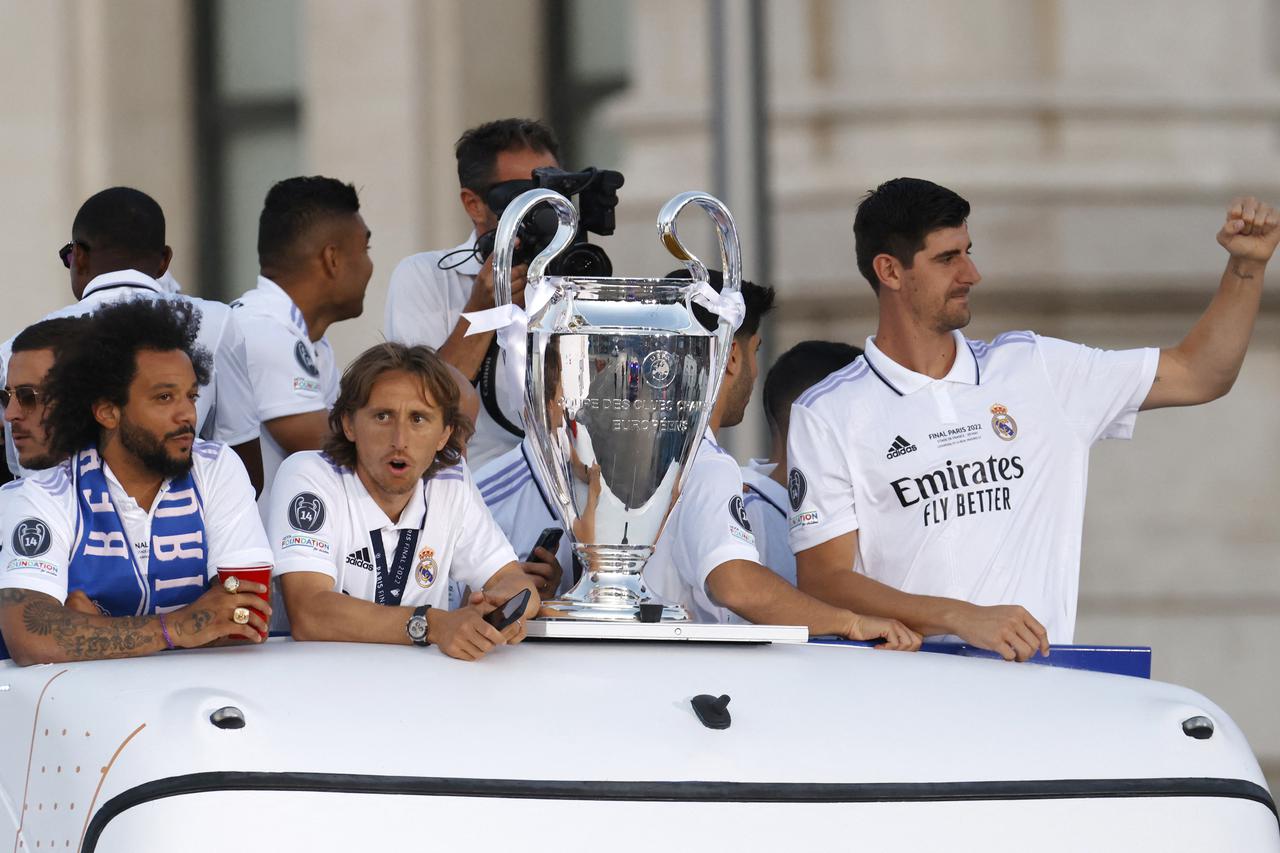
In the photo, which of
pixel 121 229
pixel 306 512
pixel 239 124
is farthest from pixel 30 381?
pixel 239 124

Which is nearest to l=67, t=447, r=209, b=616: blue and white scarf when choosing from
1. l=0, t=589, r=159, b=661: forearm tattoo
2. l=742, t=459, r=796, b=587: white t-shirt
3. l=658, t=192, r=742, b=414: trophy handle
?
l=0, t=589, r=159, b=661: forearm tattoo

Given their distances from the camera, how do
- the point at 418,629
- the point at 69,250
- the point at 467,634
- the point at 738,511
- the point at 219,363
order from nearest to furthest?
the point at 467,634
the point at 418,629
the point at 738,511
the point at 219,363
the point at 69,250

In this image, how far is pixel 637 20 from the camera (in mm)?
6441

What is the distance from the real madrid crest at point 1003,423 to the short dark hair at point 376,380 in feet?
→ 3.23

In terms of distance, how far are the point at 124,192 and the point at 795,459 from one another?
5.17ft

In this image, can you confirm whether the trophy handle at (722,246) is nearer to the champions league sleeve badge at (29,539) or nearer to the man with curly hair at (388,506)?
the man with curly hair at (388,506)

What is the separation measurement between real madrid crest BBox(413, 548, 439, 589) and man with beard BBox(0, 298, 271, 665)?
27 cm

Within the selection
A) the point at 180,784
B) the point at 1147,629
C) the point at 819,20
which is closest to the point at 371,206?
the point at 819,20

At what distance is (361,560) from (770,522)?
1.18 m

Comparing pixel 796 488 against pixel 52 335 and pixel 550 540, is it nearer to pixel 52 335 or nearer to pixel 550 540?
pixel 550 540

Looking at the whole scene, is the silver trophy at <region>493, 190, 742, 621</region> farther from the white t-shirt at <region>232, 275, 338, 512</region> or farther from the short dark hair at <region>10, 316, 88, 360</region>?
the white t-shirt at <region>232, 275, 338, 512</region>

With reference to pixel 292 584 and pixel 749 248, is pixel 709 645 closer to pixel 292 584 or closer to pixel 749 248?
pixel 292 584

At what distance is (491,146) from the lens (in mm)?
4012

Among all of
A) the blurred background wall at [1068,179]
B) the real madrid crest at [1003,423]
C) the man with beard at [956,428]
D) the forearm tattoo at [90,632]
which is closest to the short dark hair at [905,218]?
the man with beard at [956,428]
